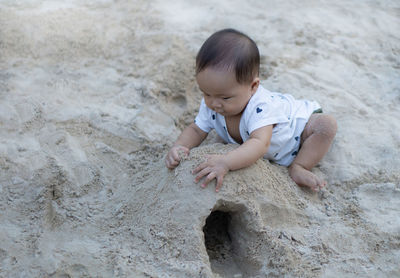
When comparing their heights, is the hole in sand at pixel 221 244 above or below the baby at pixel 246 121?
below

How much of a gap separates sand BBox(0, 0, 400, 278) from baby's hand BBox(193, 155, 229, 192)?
0.05 meters

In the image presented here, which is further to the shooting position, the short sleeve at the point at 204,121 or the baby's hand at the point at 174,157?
the short sleeve at the point at 204,121

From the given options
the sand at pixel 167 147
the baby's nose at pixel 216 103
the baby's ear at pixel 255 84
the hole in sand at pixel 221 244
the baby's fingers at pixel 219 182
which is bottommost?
the hole in sand at pixel 221 244

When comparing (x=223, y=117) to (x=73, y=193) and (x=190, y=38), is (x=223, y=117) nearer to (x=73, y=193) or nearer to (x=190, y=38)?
(x=73, y=193)

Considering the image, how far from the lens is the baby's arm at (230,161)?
2.18 m

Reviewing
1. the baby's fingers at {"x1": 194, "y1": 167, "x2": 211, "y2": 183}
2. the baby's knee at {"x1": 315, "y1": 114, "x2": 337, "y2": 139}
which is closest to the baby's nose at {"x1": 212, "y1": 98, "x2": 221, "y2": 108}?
the baby's fingers at {"x1": 194, "y1": 167, "x2": 211, "y2": 183}

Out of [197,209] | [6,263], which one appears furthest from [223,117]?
[6,263]

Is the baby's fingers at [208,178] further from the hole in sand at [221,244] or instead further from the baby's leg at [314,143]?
the baby's leg at [314,143]

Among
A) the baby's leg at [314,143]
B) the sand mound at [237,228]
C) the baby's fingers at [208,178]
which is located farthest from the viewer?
the baby's leg at [314,143]

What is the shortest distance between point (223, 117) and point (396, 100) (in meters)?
1.46

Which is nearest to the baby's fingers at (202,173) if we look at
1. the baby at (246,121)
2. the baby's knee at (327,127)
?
the baby at (246,121)

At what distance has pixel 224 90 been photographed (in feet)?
7.84

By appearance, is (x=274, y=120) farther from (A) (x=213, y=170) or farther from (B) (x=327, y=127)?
(A) (x=213, y=170)

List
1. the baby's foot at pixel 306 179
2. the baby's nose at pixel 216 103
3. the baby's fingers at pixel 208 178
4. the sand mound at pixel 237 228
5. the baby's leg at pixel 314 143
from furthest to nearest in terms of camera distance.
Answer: the baby's leg at pixel 314 143, the baby's foot at pixel 306 179, the baby's nose at pixel 216 103, the baby's fingers at pixel 208 178, the sand mound at pixel 237 228
